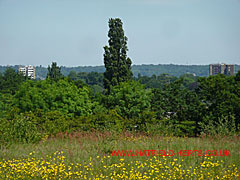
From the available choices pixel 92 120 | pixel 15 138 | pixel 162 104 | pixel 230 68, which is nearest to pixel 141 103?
pixel 162 104

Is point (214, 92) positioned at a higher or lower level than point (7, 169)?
higher

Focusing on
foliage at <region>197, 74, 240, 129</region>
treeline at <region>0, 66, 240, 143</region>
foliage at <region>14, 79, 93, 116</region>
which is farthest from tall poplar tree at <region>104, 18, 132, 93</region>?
foliage at <region>197, 74, 240, 129</region>

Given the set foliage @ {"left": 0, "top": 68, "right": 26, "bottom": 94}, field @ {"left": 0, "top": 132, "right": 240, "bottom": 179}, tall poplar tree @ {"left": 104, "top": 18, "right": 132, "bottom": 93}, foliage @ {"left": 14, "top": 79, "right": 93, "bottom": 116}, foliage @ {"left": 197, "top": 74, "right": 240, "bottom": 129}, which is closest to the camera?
field @ {"left": 0, "top": 132, "right": 240, "bottom": 179}

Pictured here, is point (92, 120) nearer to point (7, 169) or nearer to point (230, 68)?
point (7, 169)

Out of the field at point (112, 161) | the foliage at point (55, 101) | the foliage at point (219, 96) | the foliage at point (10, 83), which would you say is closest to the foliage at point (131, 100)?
the foliage at point (55, 101)

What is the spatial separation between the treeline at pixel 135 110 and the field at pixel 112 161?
3.78 ft

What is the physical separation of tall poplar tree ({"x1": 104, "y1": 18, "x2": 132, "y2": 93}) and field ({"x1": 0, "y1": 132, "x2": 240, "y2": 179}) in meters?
18.8

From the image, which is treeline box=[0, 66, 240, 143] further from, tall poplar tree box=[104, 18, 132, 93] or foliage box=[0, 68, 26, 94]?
foliage box=[0, 68, 26, 94]

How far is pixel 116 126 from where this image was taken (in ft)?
35.8

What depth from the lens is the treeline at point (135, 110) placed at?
34.1 feet

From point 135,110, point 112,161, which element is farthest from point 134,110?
point 112,161

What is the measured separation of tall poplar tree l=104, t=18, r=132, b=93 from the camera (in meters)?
28.1

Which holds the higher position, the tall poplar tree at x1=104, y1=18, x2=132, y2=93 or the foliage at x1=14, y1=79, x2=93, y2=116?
the tall poplar tree at x1=104, y1=18, x2=132, y2=93

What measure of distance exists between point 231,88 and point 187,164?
805 cm
